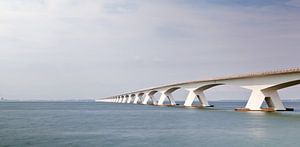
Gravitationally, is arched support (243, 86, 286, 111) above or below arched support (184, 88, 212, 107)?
above

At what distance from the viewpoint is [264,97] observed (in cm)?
6819

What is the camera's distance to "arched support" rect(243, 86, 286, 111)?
68.2m

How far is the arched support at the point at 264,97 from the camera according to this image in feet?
224

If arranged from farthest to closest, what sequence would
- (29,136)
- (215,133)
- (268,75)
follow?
(268,75) < (215,133) < (29,136)

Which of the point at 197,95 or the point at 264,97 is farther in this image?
the point at 197,95

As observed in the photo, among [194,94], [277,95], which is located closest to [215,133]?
[277,95]

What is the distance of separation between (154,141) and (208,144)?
13.3 ft

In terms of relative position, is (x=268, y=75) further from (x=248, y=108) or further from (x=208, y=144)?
(x=208, y=144)

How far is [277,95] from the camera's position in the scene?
69000 mm

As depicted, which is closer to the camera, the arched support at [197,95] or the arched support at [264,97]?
the arched support at [264,97]

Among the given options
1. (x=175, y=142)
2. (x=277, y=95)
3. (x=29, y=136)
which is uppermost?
(x=277, y=95)

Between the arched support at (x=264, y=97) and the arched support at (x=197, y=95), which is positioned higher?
the arched support at (x=264, y=97)

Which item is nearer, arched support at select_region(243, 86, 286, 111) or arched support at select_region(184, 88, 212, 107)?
arched support at select_region(243, 86, 286, 111)

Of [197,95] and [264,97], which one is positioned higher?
[264,97]
